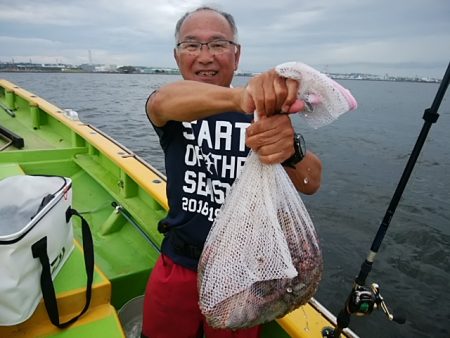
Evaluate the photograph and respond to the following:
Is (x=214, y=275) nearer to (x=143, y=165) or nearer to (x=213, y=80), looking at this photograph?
(x=213, y=80)

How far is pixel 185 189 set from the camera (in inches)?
74.7

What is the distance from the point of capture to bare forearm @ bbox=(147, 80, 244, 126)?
48.2 inches

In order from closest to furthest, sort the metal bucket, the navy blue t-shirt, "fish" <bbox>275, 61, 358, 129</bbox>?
"fish" <bbox>275, 61, 358, 129</bbox>
the navy blue t-shirt
the metal bucket

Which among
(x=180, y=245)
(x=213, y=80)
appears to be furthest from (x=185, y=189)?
(x=213, y=80)

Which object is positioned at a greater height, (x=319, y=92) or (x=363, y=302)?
(x=319, y=92)

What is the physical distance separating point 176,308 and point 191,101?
4.39 feet

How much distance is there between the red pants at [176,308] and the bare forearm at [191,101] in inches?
39.2

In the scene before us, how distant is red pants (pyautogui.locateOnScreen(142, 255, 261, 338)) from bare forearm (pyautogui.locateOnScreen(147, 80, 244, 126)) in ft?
3.27

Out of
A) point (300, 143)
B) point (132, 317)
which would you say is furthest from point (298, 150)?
point (132, 317)

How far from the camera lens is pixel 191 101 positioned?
137 cm

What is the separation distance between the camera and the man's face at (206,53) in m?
1.82

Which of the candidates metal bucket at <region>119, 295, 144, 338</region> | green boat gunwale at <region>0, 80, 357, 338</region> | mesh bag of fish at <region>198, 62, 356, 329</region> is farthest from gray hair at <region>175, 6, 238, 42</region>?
metal bucket at <region>119, 295, 144, 338</region>

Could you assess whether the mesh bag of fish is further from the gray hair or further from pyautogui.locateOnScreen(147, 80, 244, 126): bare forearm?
the gray hair

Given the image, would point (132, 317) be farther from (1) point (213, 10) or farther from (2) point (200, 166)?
(1) point (213, 10)
